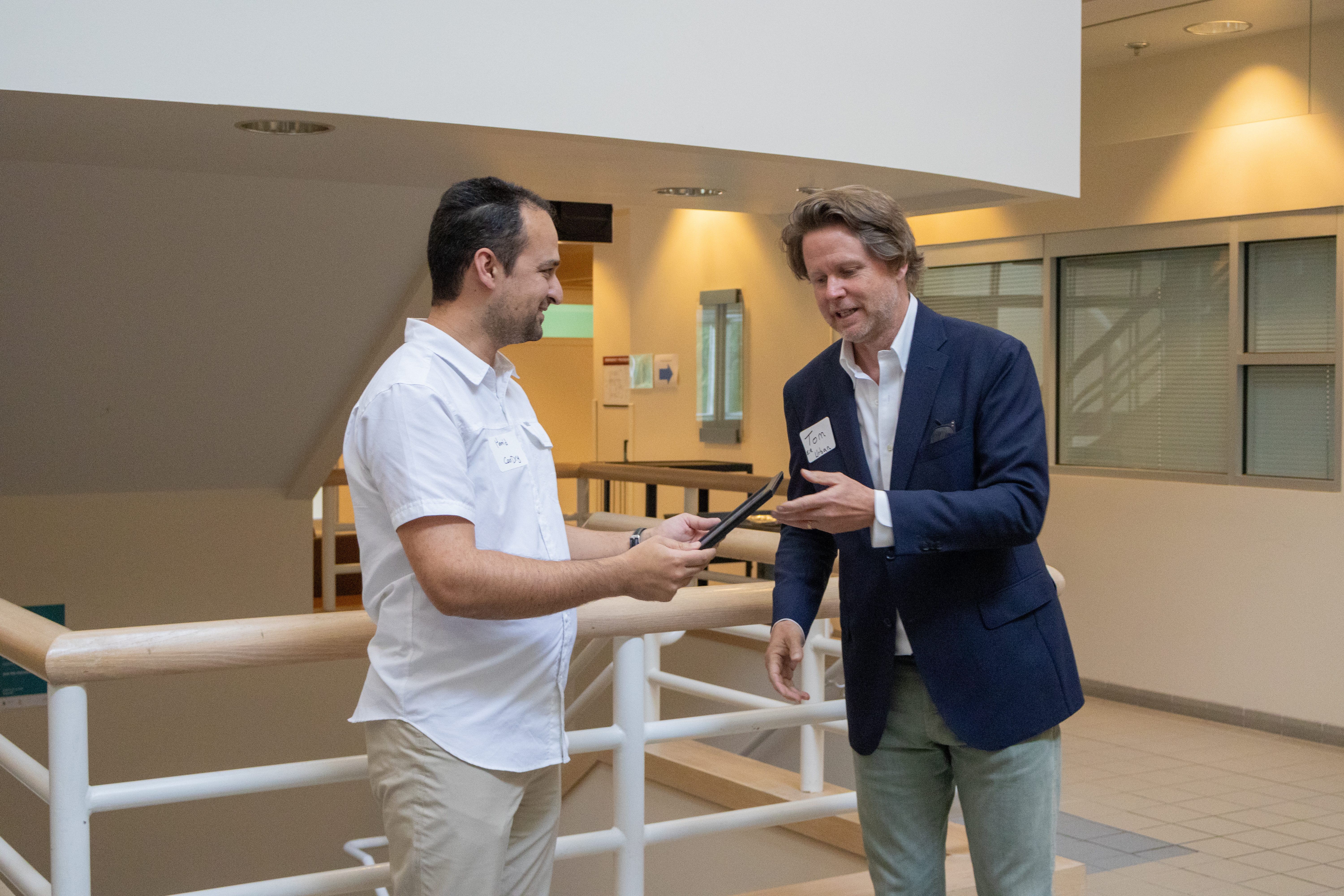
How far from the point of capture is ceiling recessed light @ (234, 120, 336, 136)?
314cm

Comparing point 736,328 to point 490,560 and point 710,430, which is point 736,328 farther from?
point 490,560

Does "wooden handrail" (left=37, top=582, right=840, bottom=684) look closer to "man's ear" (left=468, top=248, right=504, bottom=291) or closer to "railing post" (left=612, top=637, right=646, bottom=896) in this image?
"railing post" (left=612, top=637, right=646, bottom=896)

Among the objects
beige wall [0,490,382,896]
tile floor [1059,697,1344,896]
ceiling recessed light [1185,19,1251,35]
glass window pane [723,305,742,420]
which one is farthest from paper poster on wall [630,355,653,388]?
ceiling recessed light [1185,19,1251,35]

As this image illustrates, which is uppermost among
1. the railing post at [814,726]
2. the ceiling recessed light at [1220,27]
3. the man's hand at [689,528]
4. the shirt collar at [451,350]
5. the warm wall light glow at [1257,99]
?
the ceiling recessed light at [1220,27]

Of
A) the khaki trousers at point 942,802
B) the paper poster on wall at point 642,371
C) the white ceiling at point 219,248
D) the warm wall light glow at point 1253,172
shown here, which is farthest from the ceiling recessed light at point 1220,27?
the khaki trousers at point 942,802

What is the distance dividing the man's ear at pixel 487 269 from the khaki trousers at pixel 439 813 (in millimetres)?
613

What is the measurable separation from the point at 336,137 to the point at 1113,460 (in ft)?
17.7

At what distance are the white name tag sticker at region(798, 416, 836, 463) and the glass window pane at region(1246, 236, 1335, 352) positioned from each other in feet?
16.7

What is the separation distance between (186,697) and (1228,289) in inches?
223

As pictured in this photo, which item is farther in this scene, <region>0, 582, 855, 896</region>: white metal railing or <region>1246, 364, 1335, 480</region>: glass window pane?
<region>1246, 364, 1335, 480</region>: glass window pane

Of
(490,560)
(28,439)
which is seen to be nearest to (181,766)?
(28,439)

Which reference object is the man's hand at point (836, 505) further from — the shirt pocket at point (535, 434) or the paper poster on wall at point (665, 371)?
the paper poster on wall at point (665, 371)

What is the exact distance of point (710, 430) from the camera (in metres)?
8.99

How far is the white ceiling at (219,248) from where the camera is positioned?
135 inches
